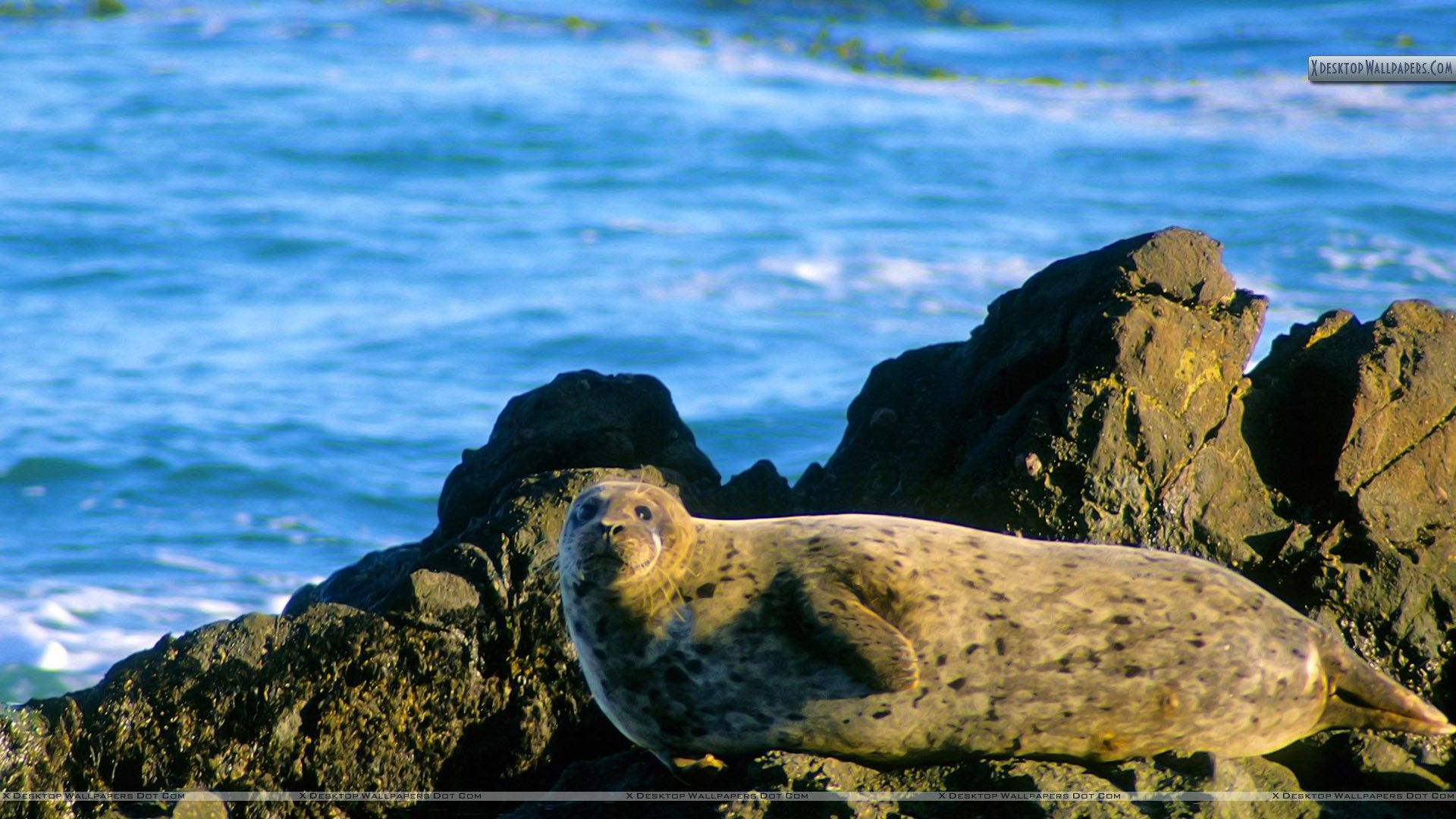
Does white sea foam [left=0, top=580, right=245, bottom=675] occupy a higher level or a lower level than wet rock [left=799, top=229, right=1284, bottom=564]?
lower

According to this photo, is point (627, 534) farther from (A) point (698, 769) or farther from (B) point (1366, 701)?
(B) point (1366, 701)

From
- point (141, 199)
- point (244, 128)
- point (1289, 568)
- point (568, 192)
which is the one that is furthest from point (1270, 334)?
point (244, 128)

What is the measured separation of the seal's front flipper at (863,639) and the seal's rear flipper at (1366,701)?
114cm

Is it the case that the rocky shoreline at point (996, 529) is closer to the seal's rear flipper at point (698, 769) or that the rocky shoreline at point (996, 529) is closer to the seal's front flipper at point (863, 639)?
the seal's rear flipper at point (698, 769)

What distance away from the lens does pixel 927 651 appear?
3.93 m

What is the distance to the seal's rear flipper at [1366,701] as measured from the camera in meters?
4.11

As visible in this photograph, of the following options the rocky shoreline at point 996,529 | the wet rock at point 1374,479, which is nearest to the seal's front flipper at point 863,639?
the rocky shoreline at point 996,529

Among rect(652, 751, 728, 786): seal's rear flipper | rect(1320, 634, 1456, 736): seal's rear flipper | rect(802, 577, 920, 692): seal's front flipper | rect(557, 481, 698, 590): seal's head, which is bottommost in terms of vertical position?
rect(652, 751, 728, 786): seal's rear flipper

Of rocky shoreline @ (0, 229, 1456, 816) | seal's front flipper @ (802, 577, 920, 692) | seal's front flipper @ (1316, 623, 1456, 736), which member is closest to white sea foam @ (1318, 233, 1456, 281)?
rocky shoreline @ (0, 229, 1456, 816)

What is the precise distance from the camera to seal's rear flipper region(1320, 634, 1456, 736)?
162 inches

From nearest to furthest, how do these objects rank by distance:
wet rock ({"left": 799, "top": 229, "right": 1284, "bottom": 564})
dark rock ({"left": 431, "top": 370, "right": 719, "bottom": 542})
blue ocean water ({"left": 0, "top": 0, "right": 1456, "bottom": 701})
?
1. wet rock ({"left": 799, "top": 229, "right": 1284, "bottom": 564})
2. dark rock ({"left": 431, "top": 370, "right": 719, "bottom": 542})
3. blue ocean water ({"left": 0, "top": 0, "right": 1456, "bottom": 701})

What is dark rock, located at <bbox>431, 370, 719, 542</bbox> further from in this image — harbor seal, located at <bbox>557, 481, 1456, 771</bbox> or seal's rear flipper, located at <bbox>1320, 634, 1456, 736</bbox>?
seal's rear flipper, located at <bbox>1320, 634, 1456, 736</bbox>

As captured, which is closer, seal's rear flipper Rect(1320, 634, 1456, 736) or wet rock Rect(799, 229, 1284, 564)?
seal's rear flipper Rect(1320, 634, 1456, 736)

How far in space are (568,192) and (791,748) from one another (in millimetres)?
14608
